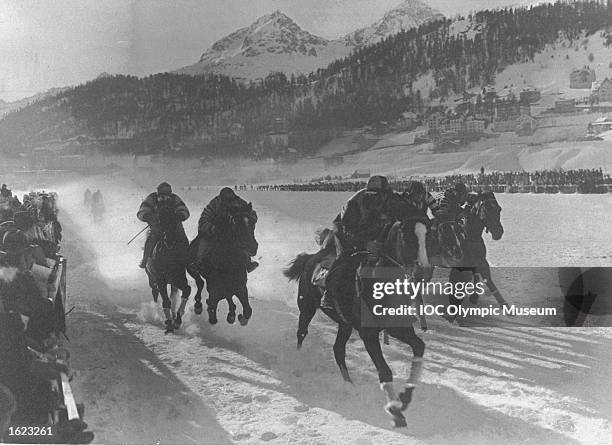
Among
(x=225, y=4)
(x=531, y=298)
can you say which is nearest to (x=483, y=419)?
(x=531, y=298)

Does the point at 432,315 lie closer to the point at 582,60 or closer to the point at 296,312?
the point at 296,312

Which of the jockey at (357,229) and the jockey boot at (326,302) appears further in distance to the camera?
the jockey boot at (326,302)

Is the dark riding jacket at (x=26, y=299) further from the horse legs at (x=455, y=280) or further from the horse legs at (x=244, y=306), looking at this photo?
the horse legs at (x=455, y=280)

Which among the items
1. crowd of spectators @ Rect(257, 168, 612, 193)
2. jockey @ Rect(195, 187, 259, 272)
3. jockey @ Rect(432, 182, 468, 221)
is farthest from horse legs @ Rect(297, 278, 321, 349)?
jockey @ Rect(432, 182, 468, 221)

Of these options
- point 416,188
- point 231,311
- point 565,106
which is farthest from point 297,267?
point 565,106

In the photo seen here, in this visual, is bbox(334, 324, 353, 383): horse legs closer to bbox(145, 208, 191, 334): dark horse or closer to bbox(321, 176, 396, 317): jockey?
bbox(321, 176, 396, 317): jockey

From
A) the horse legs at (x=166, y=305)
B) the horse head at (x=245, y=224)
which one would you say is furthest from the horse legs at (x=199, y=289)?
the horse head at (x=245, y=224)

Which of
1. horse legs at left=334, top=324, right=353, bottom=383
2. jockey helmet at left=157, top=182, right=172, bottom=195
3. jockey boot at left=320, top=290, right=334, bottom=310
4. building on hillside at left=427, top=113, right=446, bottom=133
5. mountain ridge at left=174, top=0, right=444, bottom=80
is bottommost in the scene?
horse legs at left=334, top=324, right=353, bottom=383
